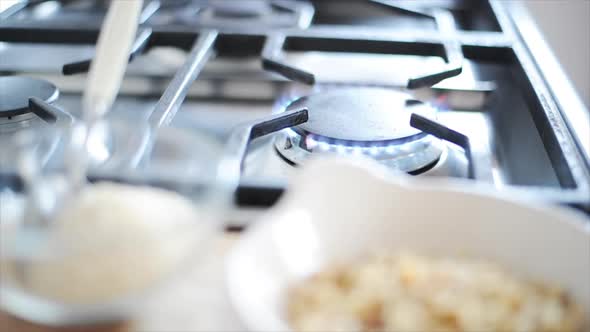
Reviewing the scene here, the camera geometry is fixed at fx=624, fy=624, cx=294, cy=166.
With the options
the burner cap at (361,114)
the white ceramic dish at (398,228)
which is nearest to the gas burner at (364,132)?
the burner cap at (361,114)

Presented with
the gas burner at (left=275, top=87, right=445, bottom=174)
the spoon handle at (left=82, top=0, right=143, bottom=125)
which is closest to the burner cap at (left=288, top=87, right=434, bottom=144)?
the gas burner at (left=275, top=87, right=445, bottom=174)

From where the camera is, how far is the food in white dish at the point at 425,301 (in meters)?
0.28

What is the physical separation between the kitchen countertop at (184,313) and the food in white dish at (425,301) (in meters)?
0.04

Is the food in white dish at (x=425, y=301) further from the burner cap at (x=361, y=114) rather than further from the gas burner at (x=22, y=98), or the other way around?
the gas burner at (x=22, y=98)

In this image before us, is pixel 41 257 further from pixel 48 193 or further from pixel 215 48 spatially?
pixel 215 48

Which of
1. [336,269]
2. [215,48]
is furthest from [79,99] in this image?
[336,269]

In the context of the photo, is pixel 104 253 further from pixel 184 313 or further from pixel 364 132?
pixel 364 132

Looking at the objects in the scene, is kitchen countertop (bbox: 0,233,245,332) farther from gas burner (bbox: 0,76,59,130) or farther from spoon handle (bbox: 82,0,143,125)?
gas burner (bbox: 0,76,59,130)

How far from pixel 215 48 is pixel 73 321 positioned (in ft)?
1.42

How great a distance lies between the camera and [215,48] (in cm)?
68

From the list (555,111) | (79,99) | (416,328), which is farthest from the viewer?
(79,99)

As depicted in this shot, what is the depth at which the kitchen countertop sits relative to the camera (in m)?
0.31

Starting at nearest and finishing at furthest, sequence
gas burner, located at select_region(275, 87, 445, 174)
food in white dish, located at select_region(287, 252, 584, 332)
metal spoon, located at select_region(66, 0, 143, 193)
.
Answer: food in white dish, located at select_region(287, 252, 584, 332) < metal spoon, located at select_region(66, 0, 143, 193) < gas burner, located at select_region(275, 87, 445, 174)

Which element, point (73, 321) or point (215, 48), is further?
point (215, 48)
